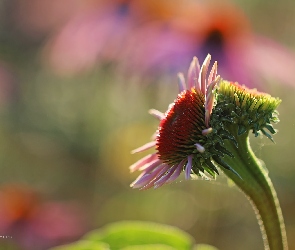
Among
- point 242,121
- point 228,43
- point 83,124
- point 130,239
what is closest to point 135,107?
point 83,124

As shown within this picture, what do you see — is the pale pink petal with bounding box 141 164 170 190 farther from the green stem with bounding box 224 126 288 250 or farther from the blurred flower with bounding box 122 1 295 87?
the blurred flower with bounding box 122 1 295 87

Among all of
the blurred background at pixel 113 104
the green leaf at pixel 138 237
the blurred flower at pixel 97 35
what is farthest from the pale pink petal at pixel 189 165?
the blurred flower at pixel 97 35

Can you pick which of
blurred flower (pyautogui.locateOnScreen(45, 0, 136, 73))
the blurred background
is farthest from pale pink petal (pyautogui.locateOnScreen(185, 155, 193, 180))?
blurred flower (pyautogui.locateOnScreen(45, 0, 136, 73))

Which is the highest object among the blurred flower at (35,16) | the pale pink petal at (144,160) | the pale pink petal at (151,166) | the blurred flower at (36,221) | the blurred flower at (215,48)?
the blurred flower at (35,16)

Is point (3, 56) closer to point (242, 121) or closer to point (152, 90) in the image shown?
point (152, 90)

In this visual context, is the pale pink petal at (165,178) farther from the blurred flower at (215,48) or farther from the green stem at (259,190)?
the blurred flower at (215,48)

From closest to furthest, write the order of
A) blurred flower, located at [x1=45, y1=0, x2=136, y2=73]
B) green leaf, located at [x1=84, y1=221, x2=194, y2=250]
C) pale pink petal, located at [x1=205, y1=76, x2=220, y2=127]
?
pale pink petal, located at [x1=205, y1=76, x2=220, y2=127]
green leaf, located at [x1=84, y1=221, x2=194, y2=250]
blurred flower, located at [x1=45, y1=0, x2=136, y2=73]
